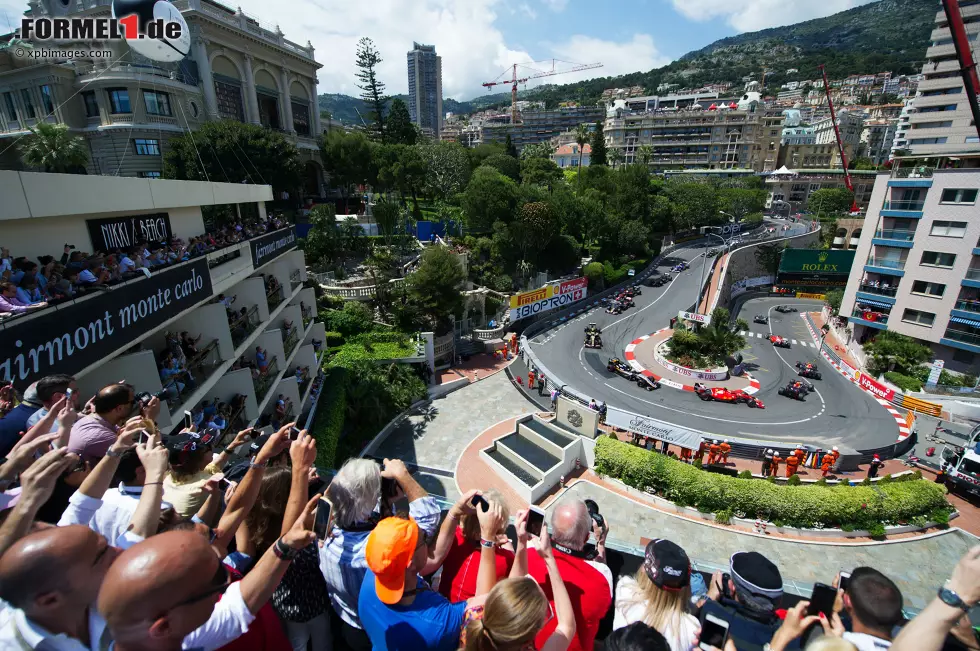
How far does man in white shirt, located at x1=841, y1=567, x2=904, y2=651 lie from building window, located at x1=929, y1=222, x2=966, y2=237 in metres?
38.7

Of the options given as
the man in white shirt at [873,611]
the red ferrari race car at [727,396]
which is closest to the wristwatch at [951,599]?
the man in white shirt at [873,611]

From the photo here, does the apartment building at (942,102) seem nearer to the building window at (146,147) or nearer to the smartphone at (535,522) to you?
the smartphone at (535,522)

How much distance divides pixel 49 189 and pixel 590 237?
52.3 m

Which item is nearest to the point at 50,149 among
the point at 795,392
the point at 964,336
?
the point at 795,392

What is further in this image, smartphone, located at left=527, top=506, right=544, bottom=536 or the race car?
the race car

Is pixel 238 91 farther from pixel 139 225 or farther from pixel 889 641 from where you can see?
pixel 889 641

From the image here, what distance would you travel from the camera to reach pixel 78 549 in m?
2.33

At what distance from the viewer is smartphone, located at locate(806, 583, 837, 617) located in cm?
459

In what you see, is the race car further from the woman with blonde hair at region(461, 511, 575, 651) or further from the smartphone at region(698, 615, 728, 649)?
the woman with blonde hair at region(461, 511, 575, 651)

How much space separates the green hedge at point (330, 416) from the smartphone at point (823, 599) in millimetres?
13621

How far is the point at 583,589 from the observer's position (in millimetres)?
3969

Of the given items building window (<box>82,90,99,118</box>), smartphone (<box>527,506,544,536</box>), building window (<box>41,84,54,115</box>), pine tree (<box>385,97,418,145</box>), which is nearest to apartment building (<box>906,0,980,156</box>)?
pine tree (<box>385,97,418,145</box>)

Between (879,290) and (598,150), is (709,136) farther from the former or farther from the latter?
(879,290)

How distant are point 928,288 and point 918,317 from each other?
2164 mm
